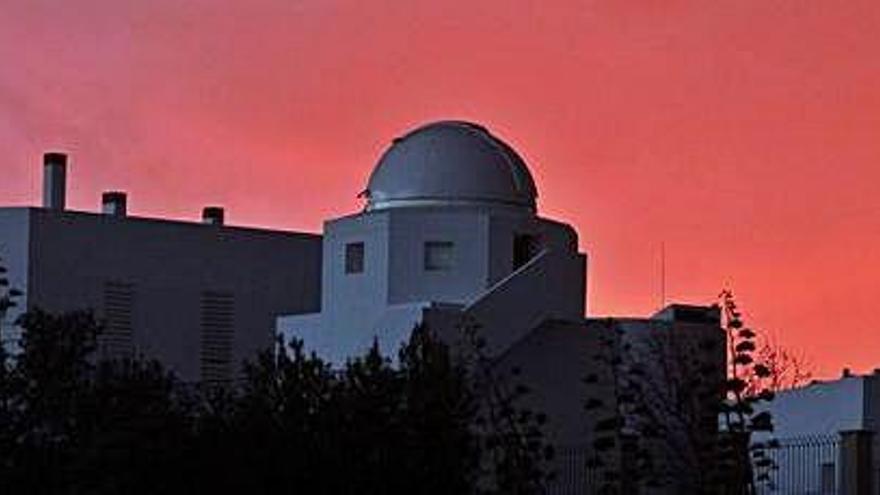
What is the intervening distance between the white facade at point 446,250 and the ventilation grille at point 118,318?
5637mm

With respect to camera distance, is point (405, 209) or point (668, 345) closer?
point (668, 345)

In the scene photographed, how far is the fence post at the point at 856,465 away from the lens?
40.8 metres

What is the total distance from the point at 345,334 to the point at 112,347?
7.73 m

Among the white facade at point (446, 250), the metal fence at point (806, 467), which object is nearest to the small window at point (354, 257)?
the white facade at point (446, 250)

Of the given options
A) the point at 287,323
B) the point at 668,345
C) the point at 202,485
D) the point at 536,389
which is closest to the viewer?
the point at 202,485

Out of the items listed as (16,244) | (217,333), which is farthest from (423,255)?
(16,244)

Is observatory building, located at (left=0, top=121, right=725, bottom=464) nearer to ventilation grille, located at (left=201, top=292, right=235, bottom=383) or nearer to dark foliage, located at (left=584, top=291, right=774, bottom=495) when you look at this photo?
ventilation grille, located at (left=201, top=292, right=235, bottom=383)

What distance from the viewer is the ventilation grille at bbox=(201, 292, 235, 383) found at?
65188mm

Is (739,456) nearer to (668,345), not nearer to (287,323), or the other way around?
(668,345)

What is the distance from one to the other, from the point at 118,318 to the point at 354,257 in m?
7.83

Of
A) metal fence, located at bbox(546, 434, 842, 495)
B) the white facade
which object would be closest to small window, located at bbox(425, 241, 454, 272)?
the white facade

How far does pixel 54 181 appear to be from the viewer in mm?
66000

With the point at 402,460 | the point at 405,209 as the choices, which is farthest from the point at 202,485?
the point at 405,209

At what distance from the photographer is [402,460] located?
122 feet
